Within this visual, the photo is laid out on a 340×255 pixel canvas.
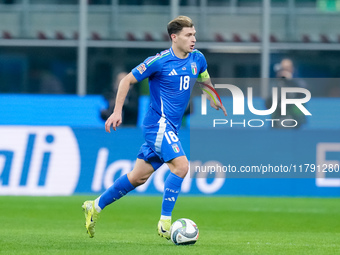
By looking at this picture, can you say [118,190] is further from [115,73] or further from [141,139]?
[115,73]

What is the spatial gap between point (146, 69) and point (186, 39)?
1.44 feet

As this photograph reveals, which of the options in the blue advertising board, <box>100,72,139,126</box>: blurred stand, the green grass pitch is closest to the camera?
the green grass pitch

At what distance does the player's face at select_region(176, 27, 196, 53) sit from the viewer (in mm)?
8125

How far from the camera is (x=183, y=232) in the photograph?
7.84m

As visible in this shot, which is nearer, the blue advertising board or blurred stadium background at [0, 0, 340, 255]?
blurred stadium background at [0, 0, 340, 255]

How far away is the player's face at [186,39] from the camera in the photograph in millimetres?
8125

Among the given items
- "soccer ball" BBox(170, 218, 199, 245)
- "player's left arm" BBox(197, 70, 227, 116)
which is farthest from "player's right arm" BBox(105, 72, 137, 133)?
"soccer ball" BBox(170, 218, 199, 245)

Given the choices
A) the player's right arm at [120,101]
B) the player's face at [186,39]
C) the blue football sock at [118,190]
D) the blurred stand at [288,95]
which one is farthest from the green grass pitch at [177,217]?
the player's face at [186,39]

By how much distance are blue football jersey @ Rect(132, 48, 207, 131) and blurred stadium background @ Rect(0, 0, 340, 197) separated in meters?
5.59

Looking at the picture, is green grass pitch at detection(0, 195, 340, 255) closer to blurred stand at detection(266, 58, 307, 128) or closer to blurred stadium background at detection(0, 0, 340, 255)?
blurred stadium background at detection(0, 0, 340, 255)

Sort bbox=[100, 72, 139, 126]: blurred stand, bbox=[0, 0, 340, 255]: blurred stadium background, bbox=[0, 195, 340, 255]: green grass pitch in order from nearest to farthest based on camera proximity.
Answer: bbox=[0, 195, 340, 255]: green grass pitch → bbox=[0, 0, 340, 255]: blurred stadium background → bbox=[100, 72, 139, 126]: blurred stand

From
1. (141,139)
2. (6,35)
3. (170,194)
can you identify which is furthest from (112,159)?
(6,35)

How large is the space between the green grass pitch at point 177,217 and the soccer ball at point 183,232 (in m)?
0.09

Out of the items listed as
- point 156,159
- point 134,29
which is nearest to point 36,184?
point 156,159
